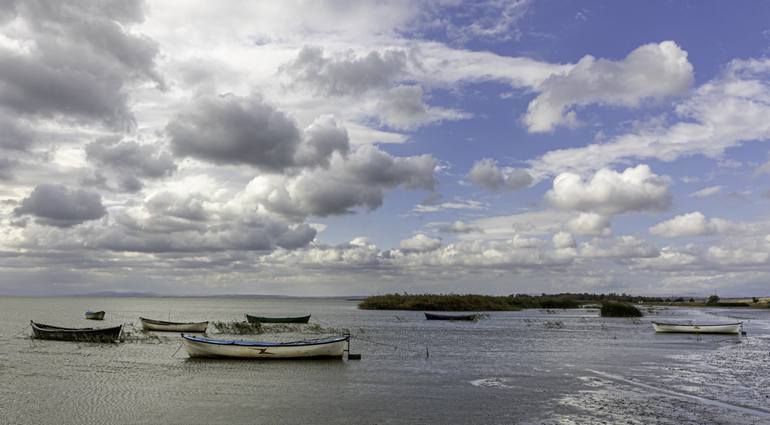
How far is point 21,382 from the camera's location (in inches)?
1130

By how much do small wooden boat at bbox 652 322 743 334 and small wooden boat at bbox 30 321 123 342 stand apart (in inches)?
2125

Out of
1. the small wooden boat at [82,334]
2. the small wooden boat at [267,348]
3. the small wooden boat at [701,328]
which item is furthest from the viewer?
the small wooden boat at [701,328]

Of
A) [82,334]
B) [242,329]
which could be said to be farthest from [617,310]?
[82,334]

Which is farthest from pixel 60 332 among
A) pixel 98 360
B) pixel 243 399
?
pixel 243 399

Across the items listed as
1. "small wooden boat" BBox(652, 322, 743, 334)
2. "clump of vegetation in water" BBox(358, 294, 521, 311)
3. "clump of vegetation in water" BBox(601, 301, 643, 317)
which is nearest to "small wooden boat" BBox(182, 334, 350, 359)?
"small wooden boat" BBox(652, 322, 743, 334)

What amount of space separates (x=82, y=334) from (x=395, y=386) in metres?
31.7

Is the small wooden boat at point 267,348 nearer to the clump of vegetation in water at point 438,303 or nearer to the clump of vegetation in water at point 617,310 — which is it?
the clump of vegetation in water at point 617,310

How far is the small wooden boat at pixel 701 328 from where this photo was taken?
211 ft

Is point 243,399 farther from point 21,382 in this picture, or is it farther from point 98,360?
point 98,360

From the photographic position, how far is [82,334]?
4906 cm

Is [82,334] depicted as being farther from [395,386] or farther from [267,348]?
[395,386]

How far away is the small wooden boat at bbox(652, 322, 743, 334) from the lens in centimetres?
6440

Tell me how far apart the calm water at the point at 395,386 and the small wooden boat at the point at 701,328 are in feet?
63.1

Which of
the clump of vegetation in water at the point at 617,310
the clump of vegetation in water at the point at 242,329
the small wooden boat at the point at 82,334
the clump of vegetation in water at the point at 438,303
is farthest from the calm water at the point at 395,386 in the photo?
the clump of vegetation in water at the point at 438,303
